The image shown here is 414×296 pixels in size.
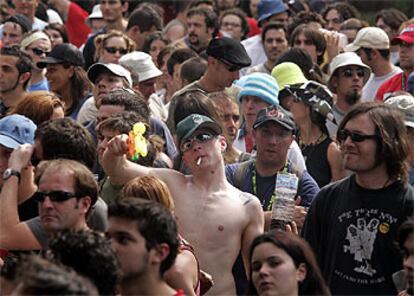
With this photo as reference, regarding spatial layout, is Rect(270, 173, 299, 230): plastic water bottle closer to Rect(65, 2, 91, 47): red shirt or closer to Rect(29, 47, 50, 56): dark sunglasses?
Rect(29, 47, 50, 56): dark sunglasses

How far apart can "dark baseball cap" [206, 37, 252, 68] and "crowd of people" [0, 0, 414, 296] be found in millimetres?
15

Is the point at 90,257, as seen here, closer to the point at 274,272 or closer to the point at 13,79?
the point at 274,272

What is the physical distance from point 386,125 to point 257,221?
3.07 ft

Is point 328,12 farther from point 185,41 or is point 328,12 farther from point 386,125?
point 386,125

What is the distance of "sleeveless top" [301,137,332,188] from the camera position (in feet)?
30.0

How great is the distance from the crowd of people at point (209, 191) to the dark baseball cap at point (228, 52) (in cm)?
1

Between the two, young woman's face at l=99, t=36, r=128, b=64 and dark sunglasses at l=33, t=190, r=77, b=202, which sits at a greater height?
dark sunglasses at l=33, t=190, r=77, b=202

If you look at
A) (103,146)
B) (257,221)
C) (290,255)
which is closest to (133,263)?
(290,255)

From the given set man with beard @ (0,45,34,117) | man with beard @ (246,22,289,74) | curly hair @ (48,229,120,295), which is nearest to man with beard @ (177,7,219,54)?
man with beard @ (246,22,289,74)

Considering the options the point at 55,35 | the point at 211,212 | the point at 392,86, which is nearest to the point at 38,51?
the point at 55,35

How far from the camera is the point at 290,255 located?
19.1 feet

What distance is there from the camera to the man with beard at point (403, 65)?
11.1m

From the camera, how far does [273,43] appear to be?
12.8 metres

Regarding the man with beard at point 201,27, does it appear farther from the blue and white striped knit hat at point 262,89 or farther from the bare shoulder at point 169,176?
the bare shoulder at point 169,176
